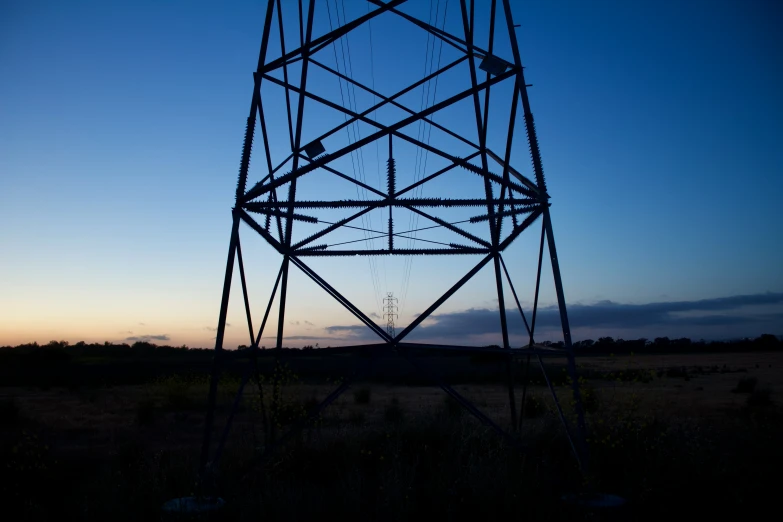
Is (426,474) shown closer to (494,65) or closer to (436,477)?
(436,477)

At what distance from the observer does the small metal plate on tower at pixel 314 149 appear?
12.9 meters

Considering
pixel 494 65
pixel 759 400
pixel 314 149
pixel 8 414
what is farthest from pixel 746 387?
pixel 8 414

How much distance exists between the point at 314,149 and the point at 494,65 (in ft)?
13.7

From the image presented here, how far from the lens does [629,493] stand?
10.3m

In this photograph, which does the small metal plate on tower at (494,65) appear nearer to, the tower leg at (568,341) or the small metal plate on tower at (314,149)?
the tower leg at (568,341)

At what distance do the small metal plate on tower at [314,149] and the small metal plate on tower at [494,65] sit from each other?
380 centimetres

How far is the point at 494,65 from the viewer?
1084 cm

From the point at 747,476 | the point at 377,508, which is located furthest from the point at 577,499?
the point at 747,476

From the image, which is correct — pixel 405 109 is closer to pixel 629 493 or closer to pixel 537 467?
pixel 537 467

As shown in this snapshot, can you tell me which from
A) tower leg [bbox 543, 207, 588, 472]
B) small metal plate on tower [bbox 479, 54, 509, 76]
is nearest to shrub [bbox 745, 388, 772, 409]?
tower leg [bbox 543, 207, 588, 472]

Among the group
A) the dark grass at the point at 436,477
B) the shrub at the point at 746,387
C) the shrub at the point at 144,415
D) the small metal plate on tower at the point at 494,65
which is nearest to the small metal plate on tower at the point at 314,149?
the small metal plate on tower at the point at 494,65

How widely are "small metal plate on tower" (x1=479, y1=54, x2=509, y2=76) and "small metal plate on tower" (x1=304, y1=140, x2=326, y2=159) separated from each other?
3804 mm

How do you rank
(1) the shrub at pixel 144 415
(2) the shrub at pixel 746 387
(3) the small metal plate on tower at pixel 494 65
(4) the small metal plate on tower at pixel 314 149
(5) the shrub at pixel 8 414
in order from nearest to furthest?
1. (3) the small metal plate on tower at pixel 494 65
2. (4) the small metal plate on tower at pixel 314 149
3. (1) the shrub at pixel 144 415
4. (5) the shrub at pixel 8 414
5. (2) the shrub at pixel 746 387

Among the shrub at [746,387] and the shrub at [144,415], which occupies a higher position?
the shrub at [144,415]
